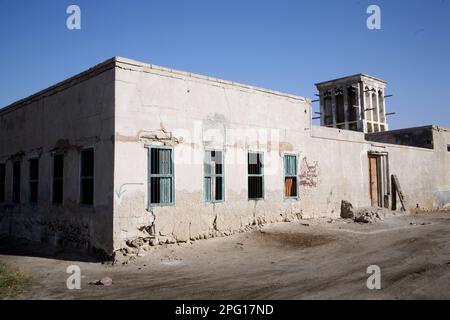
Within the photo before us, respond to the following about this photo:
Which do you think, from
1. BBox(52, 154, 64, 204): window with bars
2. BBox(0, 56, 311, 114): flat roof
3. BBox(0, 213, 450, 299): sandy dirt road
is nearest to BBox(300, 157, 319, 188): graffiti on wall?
BBox(0, 213, 450, 299): sandy dirt road

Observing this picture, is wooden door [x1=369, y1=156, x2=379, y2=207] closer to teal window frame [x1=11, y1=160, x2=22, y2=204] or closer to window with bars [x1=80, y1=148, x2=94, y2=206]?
window with bars [x1=80, y1=148, x2=94, y2=206]

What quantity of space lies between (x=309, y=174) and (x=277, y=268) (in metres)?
6.63

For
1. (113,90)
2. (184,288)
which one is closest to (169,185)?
(113,90)

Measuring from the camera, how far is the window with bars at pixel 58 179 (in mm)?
11086

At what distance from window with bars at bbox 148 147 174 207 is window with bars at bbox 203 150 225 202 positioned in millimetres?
1197

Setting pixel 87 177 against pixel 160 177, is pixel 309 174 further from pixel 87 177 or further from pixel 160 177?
pixel 87 177

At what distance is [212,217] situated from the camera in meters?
10.8

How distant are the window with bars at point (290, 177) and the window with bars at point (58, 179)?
7133mm

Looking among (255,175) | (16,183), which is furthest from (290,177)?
(16,183)

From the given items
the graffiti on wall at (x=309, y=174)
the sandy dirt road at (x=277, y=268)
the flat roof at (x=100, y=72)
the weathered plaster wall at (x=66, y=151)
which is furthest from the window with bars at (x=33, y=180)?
the graffiti on wall at (x=309, y=174)

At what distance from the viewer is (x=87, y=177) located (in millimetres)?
9867

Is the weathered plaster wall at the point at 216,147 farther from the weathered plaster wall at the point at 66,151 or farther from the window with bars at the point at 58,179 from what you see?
the window with bars at the point at 58,179
